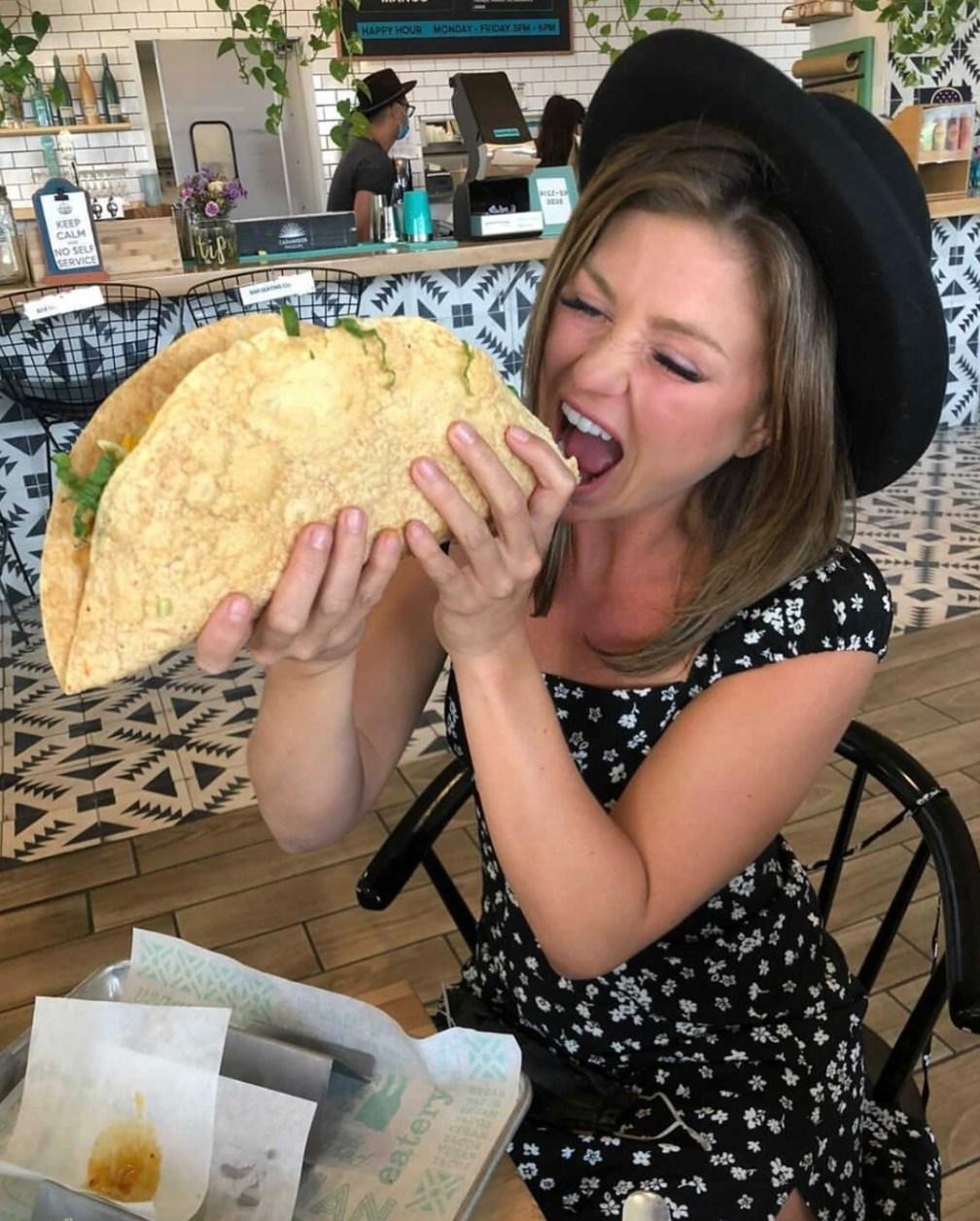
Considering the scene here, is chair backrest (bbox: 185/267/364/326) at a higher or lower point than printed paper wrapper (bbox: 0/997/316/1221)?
higher

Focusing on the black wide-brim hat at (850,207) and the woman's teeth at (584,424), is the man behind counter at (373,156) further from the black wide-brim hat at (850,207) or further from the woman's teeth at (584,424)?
the woman's teeth at (584,424)

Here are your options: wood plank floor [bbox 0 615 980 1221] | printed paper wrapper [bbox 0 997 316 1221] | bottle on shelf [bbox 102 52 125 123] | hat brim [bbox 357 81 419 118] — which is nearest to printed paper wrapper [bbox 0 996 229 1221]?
printed paper wrapper [bbox 0 997 316 1221]

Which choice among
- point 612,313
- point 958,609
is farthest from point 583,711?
point 958,609

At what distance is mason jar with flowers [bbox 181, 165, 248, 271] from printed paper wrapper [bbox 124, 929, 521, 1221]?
3518 mm

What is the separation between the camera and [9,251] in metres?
3.57

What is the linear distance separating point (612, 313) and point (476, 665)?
1.28ft

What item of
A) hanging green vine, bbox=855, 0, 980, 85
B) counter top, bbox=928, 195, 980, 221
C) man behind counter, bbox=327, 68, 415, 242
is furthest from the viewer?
man behind counter, bbox=327, 68, 415, 242

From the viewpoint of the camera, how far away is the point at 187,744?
2977 mm

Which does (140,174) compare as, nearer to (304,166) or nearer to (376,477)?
(304,166)

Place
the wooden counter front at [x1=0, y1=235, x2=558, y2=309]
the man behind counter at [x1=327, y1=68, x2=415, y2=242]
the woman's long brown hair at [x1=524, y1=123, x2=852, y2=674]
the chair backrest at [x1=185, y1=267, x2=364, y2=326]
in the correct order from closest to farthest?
the woman's long brown hair at [x1=524, y1=123, x2=852, y2=674], the wooden counter front at [x1=0, y1=235, x2=558, y2=309], the chair backrest at [x1=185, y1=267, x2=364, y2=326], the man behind counter at [x1=327, y1=68, x2=415, y2=242]

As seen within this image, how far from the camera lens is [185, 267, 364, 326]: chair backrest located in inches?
144

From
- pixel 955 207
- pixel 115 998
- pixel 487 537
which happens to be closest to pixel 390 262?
pixel 955 207

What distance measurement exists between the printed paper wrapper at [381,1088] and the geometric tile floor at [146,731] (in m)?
1.88

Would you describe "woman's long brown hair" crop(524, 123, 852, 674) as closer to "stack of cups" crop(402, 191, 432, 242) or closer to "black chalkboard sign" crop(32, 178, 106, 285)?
"black chalkboard sign" crop(32, 178, 106, 285)
